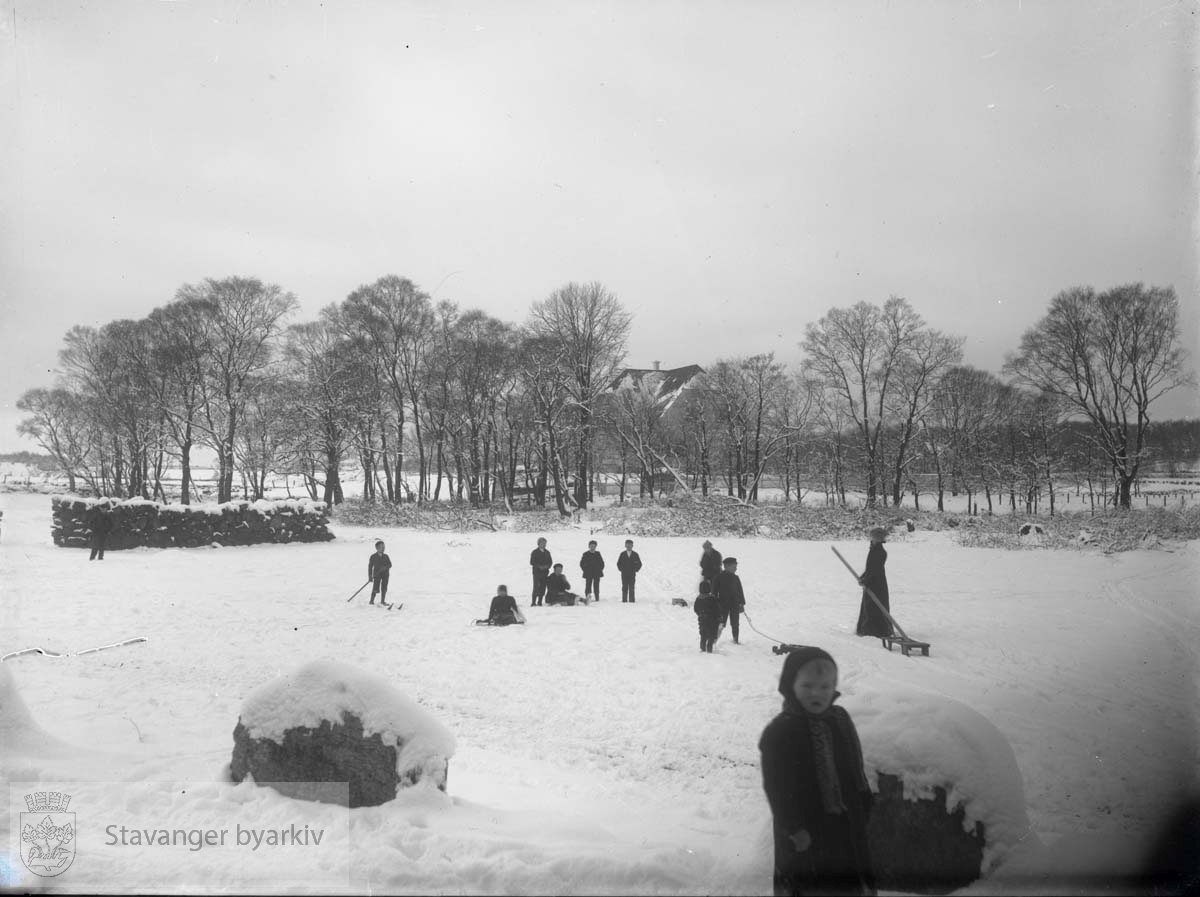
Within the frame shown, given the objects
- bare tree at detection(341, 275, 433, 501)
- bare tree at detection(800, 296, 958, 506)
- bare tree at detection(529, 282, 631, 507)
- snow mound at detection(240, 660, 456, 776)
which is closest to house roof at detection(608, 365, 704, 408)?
bare tree at detection(529, 282, 631, 507)

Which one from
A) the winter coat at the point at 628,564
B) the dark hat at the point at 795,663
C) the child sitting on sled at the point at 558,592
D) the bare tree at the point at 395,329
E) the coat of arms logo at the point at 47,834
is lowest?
the child sitting on sled at the point at 558,592

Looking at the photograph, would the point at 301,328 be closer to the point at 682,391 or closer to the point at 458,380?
the point at 458,380

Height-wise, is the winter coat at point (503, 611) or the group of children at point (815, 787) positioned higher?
the group of children at point (815, 787)

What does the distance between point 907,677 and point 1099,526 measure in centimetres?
1220

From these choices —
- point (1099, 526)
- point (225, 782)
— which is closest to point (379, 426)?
point (225, 782)

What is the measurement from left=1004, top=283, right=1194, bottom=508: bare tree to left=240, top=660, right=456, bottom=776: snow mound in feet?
22.8

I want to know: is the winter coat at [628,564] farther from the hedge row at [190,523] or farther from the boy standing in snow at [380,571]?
the hedge row at [190,523]

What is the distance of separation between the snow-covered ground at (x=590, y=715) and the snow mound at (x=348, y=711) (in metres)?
0.27

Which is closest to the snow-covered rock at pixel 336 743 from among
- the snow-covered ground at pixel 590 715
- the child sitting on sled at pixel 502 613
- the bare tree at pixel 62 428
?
the snow-covered ground at pixel 590 715

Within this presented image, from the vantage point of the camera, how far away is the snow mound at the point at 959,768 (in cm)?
317

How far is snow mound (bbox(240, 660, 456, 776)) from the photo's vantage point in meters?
3.98

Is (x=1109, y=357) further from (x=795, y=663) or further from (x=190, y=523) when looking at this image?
(x=190, y=523)

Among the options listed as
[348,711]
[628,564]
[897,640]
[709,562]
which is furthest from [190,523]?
[897,640]

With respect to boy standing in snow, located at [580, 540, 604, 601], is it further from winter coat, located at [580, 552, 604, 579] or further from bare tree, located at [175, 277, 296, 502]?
bare tree, located at [175, 277, 296, 502]
